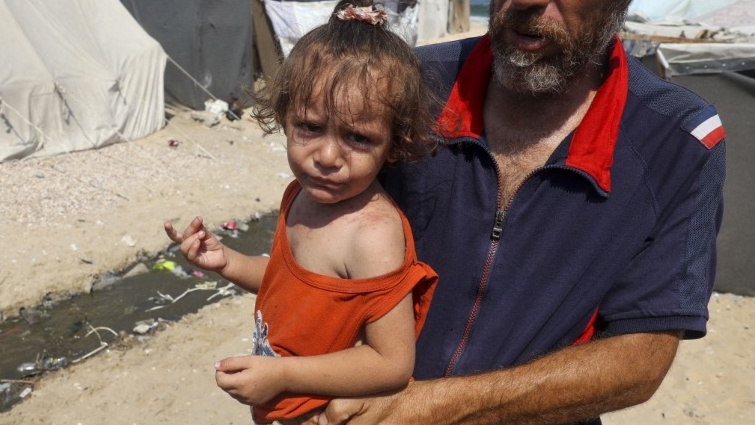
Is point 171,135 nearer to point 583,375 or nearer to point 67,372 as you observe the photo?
point 67,372

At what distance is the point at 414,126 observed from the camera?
1.97 m

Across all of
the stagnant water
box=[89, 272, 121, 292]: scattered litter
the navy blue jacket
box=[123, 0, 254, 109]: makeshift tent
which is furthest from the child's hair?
box=[123, 0, 254, 109]: makeshift tent

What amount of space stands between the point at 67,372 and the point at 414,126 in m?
4.17

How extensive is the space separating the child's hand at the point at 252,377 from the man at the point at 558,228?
0.56 ft

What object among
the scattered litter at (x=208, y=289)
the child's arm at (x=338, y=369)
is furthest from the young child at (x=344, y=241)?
the scattered litter at (x=208, y=289)

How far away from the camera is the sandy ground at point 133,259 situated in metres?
4.97

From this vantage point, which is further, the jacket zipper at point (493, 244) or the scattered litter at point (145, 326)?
the scattered litter at point (145, 326)

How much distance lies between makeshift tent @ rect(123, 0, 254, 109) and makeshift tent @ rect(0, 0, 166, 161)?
3.28 feet

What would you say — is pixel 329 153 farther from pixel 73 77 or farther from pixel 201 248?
pixel 73 77

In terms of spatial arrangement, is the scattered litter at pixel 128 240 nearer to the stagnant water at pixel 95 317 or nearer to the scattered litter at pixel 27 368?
the stagnant water at pixel 95 317

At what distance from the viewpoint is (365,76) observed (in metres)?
1.91

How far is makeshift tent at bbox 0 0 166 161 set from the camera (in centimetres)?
894

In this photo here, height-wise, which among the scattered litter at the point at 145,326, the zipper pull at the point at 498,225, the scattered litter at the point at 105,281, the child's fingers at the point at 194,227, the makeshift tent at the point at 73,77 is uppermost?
the zipper pull at the point at 498,225

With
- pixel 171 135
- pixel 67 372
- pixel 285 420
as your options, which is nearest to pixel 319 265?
pixel 285 420
